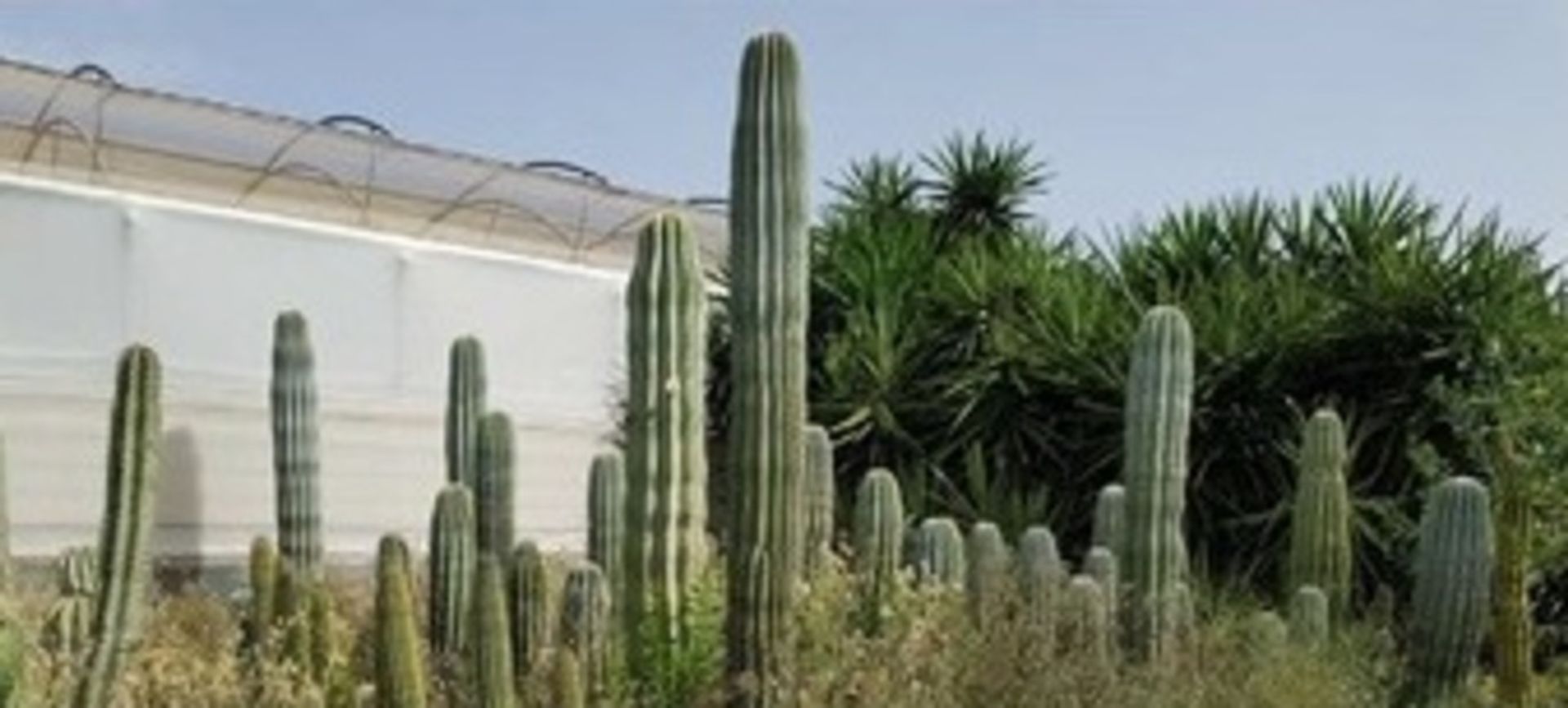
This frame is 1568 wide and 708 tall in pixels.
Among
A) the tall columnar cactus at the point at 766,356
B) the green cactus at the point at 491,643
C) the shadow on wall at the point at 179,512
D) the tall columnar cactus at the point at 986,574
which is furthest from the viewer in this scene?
the shadow on wall at the point at 179,512

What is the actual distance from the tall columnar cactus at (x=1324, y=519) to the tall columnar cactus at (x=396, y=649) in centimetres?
483

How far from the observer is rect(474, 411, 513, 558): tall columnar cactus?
9359mm

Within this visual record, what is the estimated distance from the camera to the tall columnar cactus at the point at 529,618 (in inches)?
288

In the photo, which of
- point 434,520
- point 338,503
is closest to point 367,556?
point 338,503

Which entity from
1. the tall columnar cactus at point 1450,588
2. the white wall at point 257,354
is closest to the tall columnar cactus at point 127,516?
the white wall at point 257,354

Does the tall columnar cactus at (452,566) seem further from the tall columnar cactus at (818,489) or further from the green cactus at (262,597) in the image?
the tall columnar cactus at (818,489)

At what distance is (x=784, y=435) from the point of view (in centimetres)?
688

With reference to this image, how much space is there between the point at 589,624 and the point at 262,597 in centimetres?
172

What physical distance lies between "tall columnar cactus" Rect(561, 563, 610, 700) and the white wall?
12.2ft

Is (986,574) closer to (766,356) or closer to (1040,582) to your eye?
(1040,582)

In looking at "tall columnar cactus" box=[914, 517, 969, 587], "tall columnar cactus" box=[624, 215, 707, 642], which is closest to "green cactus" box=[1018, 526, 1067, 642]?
"tall columnar cactus" box=[914, 517, 969, 587]

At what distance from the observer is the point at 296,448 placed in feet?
33.4

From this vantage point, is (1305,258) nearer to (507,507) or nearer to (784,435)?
(507,507)

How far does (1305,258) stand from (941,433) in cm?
226
